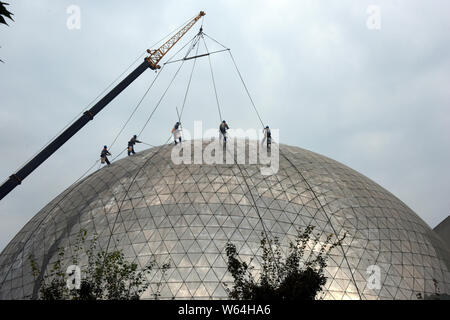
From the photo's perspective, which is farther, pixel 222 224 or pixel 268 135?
pixel 268 135

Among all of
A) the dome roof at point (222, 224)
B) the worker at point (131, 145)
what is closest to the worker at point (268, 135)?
the dome roof at point (222, 224)

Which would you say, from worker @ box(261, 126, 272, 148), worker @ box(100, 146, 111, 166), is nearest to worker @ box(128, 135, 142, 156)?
worker @ box(100, 146, 111, 166)

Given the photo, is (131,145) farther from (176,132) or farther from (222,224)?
(222,224)

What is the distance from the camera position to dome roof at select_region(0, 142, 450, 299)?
25.6 meters

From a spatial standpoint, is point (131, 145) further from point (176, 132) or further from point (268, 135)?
point (268, 135)

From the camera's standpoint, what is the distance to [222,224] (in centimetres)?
2728

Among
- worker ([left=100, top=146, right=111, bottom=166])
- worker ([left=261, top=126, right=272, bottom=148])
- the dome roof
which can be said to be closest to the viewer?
the dome roof

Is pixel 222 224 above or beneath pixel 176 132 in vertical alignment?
beneath

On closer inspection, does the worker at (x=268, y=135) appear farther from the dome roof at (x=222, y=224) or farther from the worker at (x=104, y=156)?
the worker at (x=104, y=156)

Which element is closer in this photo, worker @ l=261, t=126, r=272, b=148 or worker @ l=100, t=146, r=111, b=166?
worker @ l=261, t=126, r=272, b=148

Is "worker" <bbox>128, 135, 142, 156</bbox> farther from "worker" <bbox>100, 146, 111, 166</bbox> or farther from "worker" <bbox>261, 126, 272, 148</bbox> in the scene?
"worker" <bbox>261, 126, 272, 148</bbox>

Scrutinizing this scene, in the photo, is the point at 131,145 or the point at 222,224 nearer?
the point at 222,224

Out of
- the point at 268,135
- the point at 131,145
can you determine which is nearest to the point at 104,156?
the point at 131,145
